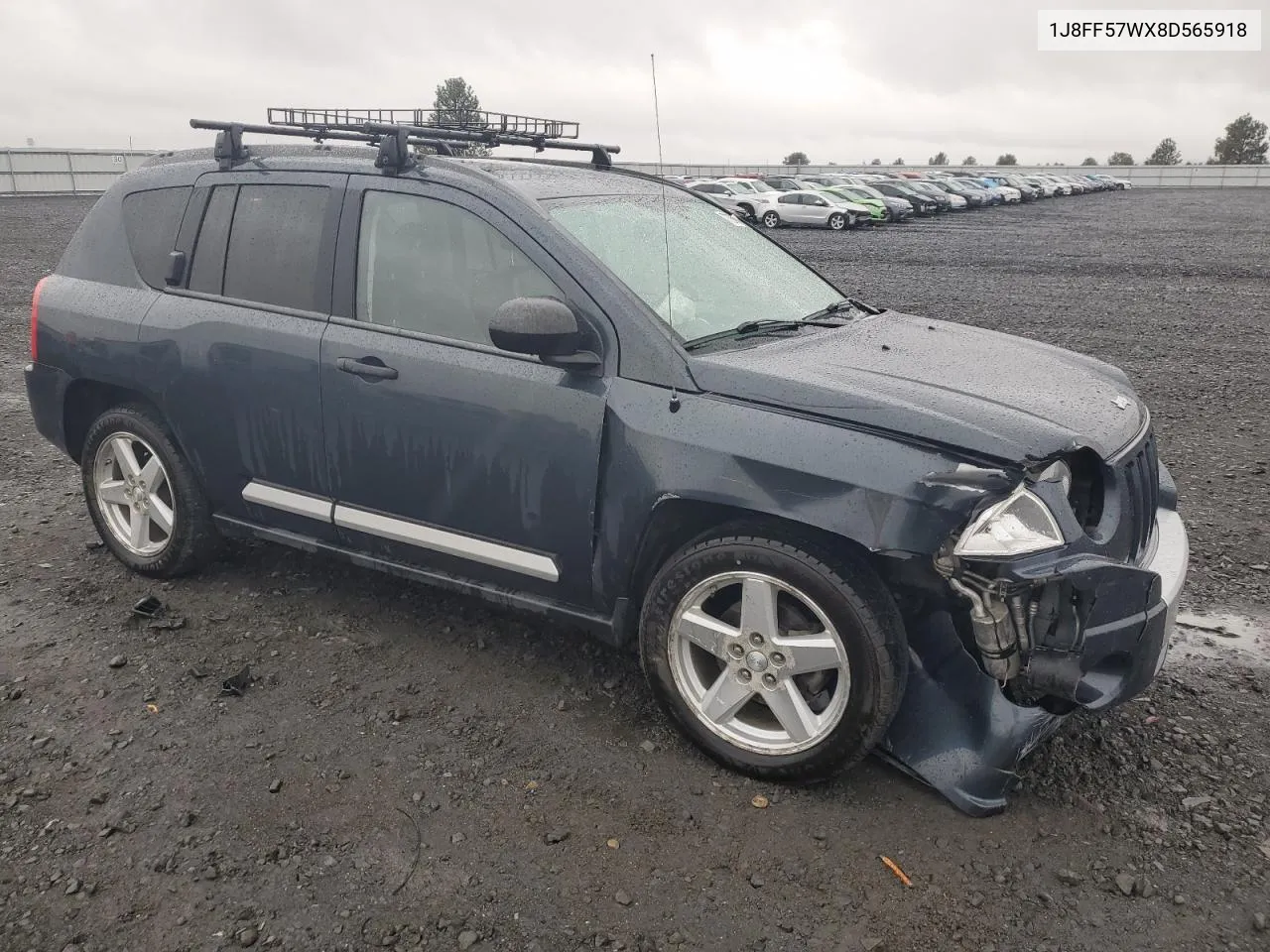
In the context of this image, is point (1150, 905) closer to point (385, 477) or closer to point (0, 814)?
point (385, 477)

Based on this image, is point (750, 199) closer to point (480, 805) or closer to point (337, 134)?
point (337, 134)

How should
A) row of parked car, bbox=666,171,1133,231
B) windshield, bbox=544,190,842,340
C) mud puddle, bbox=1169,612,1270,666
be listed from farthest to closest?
row of parked car, bbox=666,171,1133,231 < mud puddle, bbox=1169,612,1270,666 < windshield, bbox=544,190,842,340

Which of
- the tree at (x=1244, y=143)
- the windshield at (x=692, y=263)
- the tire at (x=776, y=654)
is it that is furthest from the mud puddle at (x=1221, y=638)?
the tree at (x=1244, y=143)

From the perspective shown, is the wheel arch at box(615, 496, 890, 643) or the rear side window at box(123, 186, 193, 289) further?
the rear side window at box(123, 186, 193, 289)

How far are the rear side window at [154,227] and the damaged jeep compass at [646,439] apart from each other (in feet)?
0.06

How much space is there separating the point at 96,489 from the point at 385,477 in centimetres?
190

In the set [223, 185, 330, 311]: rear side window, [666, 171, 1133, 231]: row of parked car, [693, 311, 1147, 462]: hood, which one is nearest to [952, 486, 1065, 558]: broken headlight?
[693, 311, 1147, 462]: hood

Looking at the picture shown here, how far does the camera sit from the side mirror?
325 cm

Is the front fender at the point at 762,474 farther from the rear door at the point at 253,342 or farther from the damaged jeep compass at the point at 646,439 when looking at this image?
the rear door at the point at 253,342

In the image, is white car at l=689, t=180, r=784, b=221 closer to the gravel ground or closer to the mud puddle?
the mud puddle

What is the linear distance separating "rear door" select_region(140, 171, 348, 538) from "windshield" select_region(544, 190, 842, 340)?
42.6 inches

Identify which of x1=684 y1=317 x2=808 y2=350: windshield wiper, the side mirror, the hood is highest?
the side mirror

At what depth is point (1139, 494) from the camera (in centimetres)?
336

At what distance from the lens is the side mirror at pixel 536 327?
3.25 m
